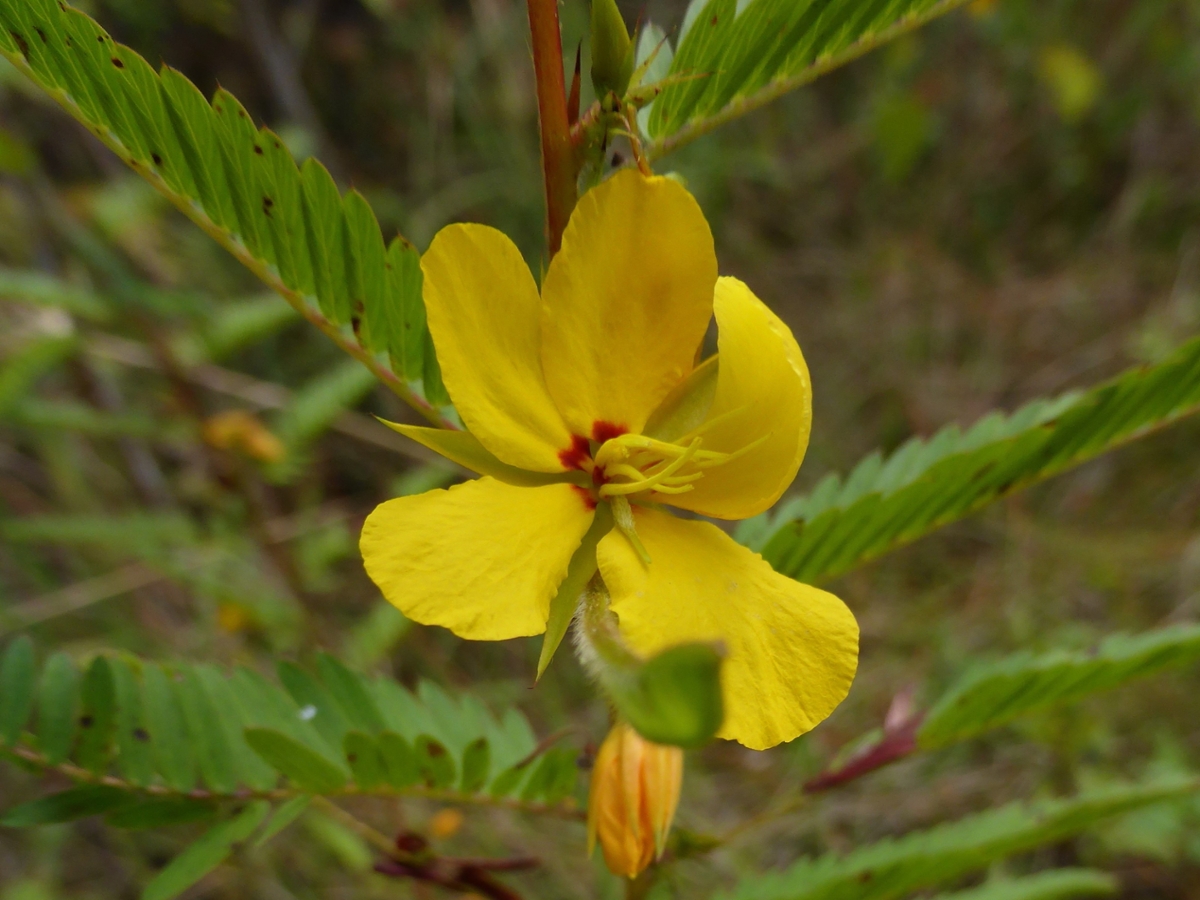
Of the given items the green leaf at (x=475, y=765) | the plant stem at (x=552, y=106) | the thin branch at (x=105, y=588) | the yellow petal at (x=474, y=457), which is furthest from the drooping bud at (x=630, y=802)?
the thin branch at (x=105, y=588)

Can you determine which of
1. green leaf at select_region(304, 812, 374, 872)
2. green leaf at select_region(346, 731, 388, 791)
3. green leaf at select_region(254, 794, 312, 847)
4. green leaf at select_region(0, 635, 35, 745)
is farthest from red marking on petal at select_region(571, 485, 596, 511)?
green leaf at select_region(304, 812, 374, 872)

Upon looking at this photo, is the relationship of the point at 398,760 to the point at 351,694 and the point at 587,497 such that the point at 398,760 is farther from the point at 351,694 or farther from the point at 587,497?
the point at 587,497

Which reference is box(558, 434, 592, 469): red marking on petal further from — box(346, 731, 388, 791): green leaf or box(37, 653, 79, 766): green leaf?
box(37, 653, 79, 766): green leaf

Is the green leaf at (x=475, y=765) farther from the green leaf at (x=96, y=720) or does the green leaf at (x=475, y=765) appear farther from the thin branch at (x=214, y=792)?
the green leaf at (x=96, y=720)

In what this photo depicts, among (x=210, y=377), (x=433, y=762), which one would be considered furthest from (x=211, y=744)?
(x=210, y=377)

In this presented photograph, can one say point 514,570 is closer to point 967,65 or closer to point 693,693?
point 693,693
